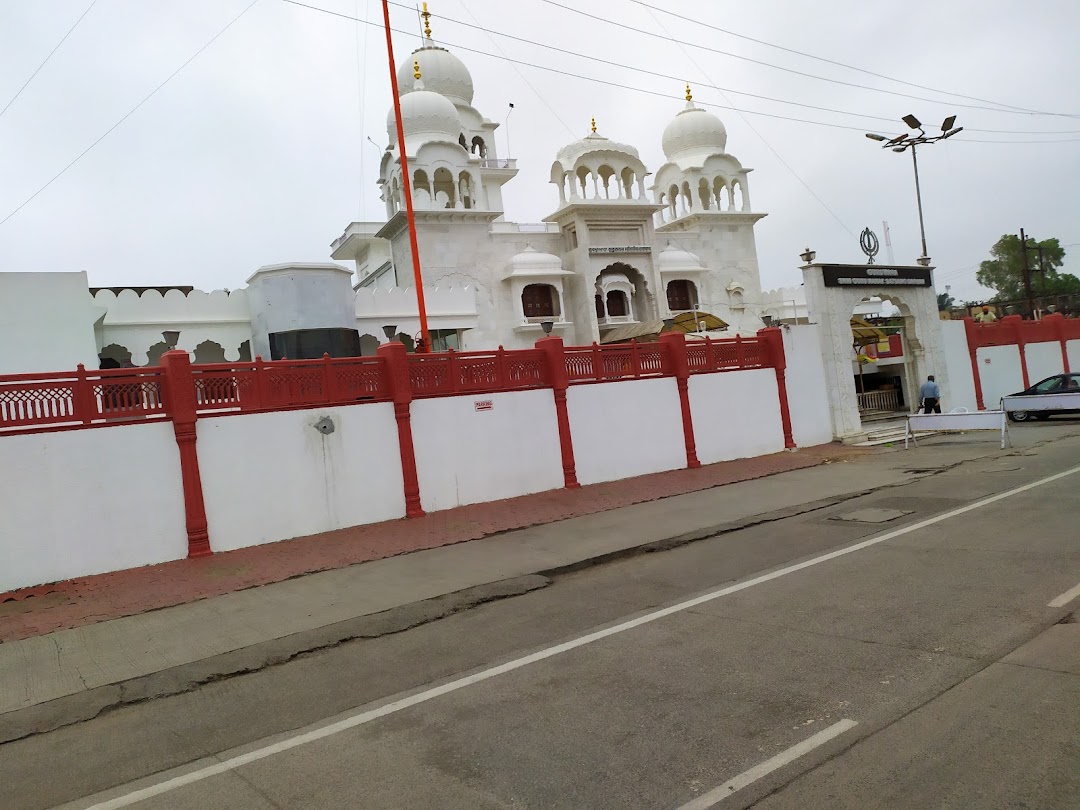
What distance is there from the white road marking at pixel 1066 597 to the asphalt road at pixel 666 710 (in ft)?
0.12

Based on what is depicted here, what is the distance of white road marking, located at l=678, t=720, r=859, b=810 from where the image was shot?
3.24m

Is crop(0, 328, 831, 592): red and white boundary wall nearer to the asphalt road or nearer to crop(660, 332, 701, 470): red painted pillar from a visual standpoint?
crop(660, 332, 701, 470): red painted pillar

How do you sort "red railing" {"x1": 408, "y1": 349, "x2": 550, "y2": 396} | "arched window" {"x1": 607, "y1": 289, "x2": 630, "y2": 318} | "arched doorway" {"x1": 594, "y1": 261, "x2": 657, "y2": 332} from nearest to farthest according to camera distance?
"red railing" {"x1": 408, "y1": 349, "x2": 550, "y2": 396} → "arched doorway" {"x1": 594, "y1": 261, "x2": 657, "y2": 332} → "arched window" {"x1": 607, "y1": 289, "x2": 630, "y2": 318}

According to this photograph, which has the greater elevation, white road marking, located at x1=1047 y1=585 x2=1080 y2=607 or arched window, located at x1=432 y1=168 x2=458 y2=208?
arched window, located at x1=432 y1=168 x2=458 y2=208

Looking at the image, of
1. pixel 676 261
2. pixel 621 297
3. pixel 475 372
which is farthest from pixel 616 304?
pixel 475 372

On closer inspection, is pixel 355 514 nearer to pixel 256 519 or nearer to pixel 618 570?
pixel 256 519

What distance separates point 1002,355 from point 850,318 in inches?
361

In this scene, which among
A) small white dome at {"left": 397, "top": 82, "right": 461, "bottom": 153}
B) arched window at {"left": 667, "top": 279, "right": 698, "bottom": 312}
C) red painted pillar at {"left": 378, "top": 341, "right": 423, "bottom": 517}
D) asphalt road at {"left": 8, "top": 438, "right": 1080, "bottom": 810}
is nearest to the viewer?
asphalt road at {"left": 8, "top": 438, "right": 1080, "bottom": 810}

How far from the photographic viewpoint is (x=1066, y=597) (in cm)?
558

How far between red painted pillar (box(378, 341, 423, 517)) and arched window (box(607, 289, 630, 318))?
60.8 ft

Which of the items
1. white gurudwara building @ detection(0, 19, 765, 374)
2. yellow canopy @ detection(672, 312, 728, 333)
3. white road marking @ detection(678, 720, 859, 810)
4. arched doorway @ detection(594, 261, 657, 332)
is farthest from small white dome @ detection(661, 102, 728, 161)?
white road marking @ detection(678, 720, 859, 810)

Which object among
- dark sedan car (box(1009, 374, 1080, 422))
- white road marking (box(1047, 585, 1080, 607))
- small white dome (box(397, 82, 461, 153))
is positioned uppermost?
small white dome (box(397, 82, 461, 153))

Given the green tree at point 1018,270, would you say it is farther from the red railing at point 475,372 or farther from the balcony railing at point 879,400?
the red railing at point 475,372

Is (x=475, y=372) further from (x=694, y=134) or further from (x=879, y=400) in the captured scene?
(x=694, y=134)
